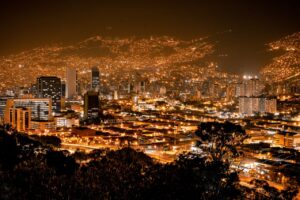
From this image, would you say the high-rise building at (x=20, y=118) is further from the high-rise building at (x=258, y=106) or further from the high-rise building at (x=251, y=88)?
the high-rise building at (x=251, y=88)

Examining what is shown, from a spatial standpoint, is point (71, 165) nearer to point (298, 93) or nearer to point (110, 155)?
point (110, 155)

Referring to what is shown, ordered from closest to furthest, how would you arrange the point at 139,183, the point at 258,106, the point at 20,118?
the point at 139,183 → the point at 20,118 → the point at 258,106

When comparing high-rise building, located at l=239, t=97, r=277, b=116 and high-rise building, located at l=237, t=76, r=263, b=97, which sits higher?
high-rise building, located at l=237, t=76, r=263, b=97

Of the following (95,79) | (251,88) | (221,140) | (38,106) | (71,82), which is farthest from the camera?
(95,79)

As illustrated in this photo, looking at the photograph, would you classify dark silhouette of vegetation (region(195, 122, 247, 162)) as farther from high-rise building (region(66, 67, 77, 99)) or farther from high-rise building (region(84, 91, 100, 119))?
high-rise building (region(66, 67, 77, 99))

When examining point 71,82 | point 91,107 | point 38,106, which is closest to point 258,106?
point 91,107

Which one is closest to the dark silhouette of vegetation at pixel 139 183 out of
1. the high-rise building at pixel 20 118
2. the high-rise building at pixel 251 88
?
the high-rise building at pixel 20 118

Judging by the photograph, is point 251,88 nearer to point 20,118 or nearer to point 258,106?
point 258,106

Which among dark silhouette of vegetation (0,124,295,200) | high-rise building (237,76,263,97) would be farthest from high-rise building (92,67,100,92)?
dark silhouette of vegetation (0,124,295,200)

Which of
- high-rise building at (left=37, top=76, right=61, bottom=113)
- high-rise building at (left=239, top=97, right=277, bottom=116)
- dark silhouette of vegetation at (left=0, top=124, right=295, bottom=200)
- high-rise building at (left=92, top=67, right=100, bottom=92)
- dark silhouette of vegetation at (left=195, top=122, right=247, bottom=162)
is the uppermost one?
high-rise building at (left=92, top=67, right=100, bottom=92)
